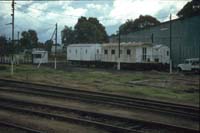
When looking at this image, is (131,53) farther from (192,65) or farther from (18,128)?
(18,128)

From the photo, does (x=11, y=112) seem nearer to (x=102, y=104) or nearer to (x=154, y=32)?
(x=102, y=104)

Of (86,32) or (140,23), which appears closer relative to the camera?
(140,23)

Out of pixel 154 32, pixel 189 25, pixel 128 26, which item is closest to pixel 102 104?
pixel 189 25

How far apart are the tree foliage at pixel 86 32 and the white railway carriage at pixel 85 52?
3891 cm

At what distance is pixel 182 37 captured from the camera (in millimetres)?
54188

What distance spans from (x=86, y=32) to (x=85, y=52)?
145 ft

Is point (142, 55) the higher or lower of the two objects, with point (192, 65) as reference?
higher

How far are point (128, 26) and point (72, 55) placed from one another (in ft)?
139

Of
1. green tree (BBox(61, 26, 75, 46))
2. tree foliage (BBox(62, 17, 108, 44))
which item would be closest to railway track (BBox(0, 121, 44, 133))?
tree foliage (BBox(62, 17, 108, 44))

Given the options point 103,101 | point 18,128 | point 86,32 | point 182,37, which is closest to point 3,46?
point 182,37

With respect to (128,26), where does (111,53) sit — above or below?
below

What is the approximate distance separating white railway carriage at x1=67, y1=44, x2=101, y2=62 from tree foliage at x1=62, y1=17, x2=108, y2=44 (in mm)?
38912

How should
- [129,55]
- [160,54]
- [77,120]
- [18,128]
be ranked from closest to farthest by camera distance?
[18,128]
[77,120]
[129,55]
[160,54]

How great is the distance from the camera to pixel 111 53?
49.7 metres
